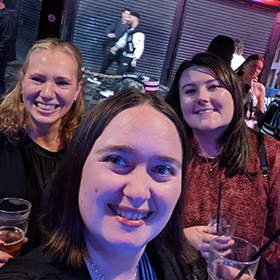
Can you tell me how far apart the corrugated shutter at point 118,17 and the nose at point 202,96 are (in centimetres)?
345

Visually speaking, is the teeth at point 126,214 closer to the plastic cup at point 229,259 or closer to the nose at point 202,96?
the plastic cup at point 229,259

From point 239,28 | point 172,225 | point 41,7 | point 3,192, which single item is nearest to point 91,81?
point 41,7

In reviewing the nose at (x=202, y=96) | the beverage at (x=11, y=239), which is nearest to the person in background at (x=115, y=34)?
the nose at (x=202, y=96)

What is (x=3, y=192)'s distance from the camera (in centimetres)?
166

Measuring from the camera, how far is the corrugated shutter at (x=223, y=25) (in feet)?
17.5

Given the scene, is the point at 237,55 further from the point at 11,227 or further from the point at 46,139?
the point at 11,227

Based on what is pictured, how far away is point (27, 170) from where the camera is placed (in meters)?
1.74

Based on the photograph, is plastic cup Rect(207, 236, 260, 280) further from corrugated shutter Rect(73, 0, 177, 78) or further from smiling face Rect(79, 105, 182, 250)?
corrugated shutter Rect(73, 0, 177, 78)

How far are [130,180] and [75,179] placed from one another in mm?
220

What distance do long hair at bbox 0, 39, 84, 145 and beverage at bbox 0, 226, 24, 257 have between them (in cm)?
67

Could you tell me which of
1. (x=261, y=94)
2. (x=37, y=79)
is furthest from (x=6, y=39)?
(x=261, y=94)

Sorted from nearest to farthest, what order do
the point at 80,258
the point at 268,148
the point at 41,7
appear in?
the point at 80,258
the point at 268,148
the point at 41,7

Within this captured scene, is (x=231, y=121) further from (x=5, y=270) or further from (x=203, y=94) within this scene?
(x=5, y=270)

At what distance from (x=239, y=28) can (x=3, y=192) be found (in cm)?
548
